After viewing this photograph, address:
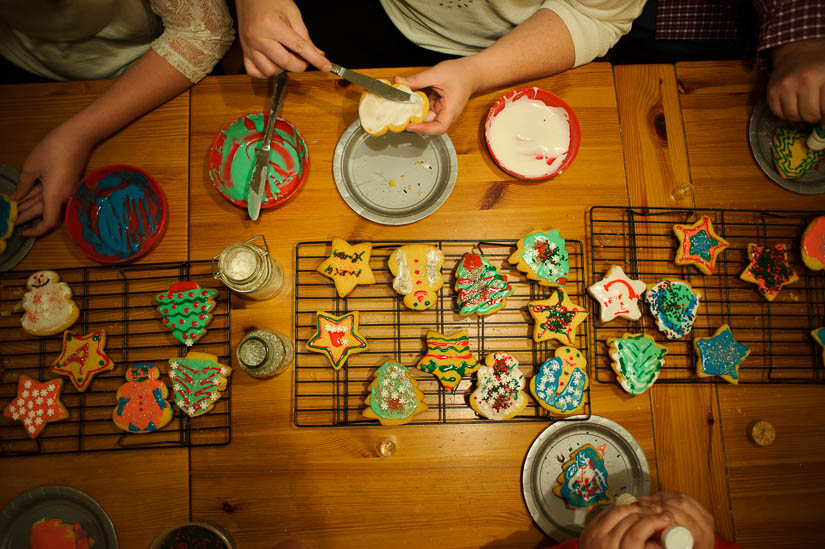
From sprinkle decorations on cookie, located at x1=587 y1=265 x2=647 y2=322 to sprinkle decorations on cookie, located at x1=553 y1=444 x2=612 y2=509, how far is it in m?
0.51

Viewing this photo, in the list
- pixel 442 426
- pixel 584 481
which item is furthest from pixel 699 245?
pixel 442 426

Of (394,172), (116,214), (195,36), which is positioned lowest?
(116,214)

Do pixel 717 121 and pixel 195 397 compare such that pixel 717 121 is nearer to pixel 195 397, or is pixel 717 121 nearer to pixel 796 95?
pixel 796 95

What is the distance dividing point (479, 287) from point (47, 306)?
5.28 ft

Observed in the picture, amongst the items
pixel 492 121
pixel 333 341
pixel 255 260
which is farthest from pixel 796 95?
pixel 255 260

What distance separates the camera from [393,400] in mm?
1519

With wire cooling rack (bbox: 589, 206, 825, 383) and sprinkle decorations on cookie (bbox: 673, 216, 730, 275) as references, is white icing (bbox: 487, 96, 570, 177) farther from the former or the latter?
sprinkle decorations on cookie (bbox: 673, 216, 730, 275)

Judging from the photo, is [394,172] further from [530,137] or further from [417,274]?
[530,137]

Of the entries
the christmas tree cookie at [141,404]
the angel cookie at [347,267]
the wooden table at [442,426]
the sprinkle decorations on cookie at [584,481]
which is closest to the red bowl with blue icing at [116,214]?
the wooden table at [442,426]

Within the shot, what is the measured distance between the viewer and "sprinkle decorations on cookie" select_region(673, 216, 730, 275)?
63.7 inches

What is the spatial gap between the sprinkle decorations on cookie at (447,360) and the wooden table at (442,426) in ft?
0.69

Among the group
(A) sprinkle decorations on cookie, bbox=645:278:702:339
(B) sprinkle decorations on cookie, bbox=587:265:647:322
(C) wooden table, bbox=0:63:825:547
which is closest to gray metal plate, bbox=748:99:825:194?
(C) wooden table, bbox=0:63:825:547

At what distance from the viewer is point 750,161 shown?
67.1 inches

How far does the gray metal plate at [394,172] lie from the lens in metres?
1.64
